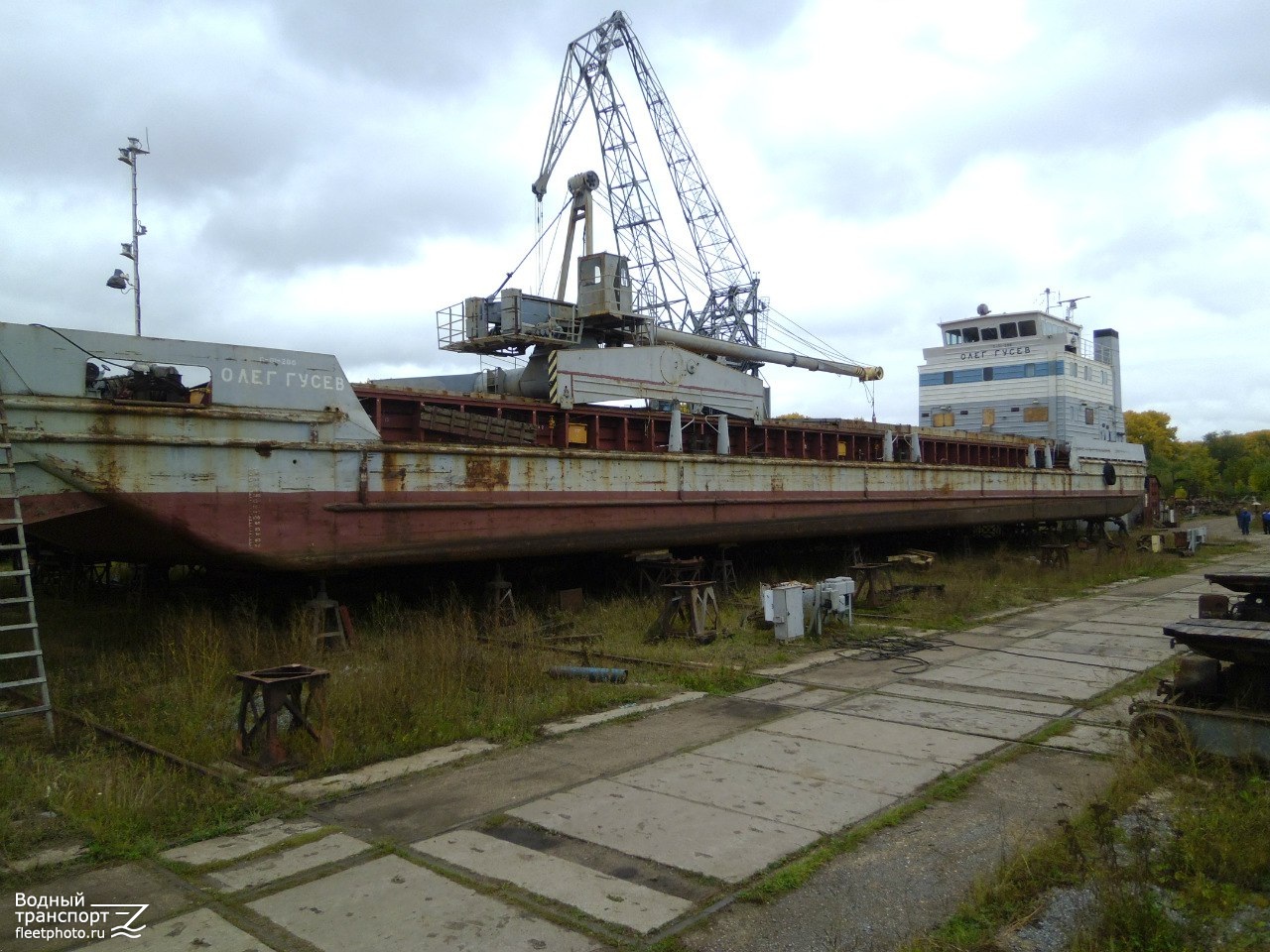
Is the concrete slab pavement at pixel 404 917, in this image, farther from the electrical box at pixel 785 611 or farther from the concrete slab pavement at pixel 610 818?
the electrical box at pixel 785 611

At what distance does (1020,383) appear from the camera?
87.4ft

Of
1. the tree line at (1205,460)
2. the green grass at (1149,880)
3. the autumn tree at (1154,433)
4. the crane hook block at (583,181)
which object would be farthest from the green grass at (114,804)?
the autumn tree at (1154,433)

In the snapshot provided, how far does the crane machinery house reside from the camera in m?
26.2

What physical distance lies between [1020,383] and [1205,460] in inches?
2382

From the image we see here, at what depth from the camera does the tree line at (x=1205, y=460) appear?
2509 inches

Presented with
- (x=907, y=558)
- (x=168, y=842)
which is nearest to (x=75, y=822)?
(x=168, y=842)

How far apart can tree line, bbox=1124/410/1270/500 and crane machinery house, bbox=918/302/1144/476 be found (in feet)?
111

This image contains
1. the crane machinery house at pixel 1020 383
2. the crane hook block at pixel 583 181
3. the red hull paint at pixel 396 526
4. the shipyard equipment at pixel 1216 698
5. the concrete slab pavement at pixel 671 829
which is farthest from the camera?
the crane machinery house at pixel 1020 383

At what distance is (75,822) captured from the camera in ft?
15.3

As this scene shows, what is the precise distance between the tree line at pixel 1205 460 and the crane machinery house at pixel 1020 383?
111 feet

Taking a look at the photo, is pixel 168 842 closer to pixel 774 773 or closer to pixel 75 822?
pixel 75 822

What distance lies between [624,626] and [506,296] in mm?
5744

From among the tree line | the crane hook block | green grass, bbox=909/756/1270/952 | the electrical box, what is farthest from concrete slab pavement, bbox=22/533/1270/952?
the tree line

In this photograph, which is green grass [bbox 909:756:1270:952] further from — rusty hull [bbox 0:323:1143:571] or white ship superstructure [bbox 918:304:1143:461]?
white ship superstructure [bbox 918:304:1143:461]
